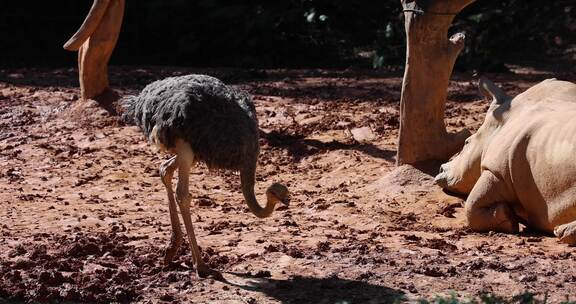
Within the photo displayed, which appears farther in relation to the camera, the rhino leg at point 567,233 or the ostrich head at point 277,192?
the rhino leg at point 567,233

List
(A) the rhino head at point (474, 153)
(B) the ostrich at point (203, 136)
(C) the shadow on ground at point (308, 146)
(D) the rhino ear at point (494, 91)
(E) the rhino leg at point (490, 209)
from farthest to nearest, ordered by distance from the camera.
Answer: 1. (C) the shadow on ground at point (308, 146)
2. (D) the rhino ear at point (494, 91)
3. (A) the rhino head at point (474, 153)
4. (E) the rhino leg at point (490, 209)
5. (B) the ostrich at point (203, 136)

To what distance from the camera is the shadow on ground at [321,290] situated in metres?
5.73

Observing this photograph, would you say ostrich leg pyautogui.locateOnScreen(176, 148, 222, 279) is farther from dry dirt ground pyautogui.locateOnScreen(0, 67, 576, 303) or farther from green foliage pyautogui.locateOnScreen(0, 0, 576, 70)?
green foliage pyautogui.locateOnScreen(0, 0, 576, 70)

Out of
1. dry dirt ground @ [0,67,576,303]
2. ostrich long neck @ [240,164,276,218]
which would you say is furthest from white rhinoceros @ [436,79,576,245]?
ostrich long neck @ [240,164,276,218]

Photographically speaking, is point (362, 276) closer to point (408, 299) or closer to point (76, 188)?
point (408, 299)

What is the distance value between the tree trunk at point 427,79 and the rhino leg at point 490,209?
111cm

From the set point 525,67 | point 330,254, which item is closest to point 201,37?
point 525,67

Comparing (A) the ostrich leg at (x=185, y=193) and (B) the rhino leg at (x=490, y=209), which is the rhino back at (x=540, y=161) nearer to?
(B) the rhino leg at (x=490, y=209)

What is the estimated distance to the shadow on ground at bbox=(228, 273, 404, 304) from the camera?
5.73 m

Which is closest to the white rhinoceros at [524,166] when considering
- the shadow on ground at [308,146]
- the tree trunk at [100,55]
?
the shadow on ground at [308,146]

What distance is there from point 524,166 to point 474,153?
A: 0.68m

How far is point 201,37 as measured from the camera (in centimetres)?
1498

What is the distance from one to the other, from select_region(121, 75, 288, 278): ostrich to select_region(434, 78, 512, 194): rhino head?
6.24ft

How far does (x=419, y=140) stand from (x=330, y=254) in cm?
206
